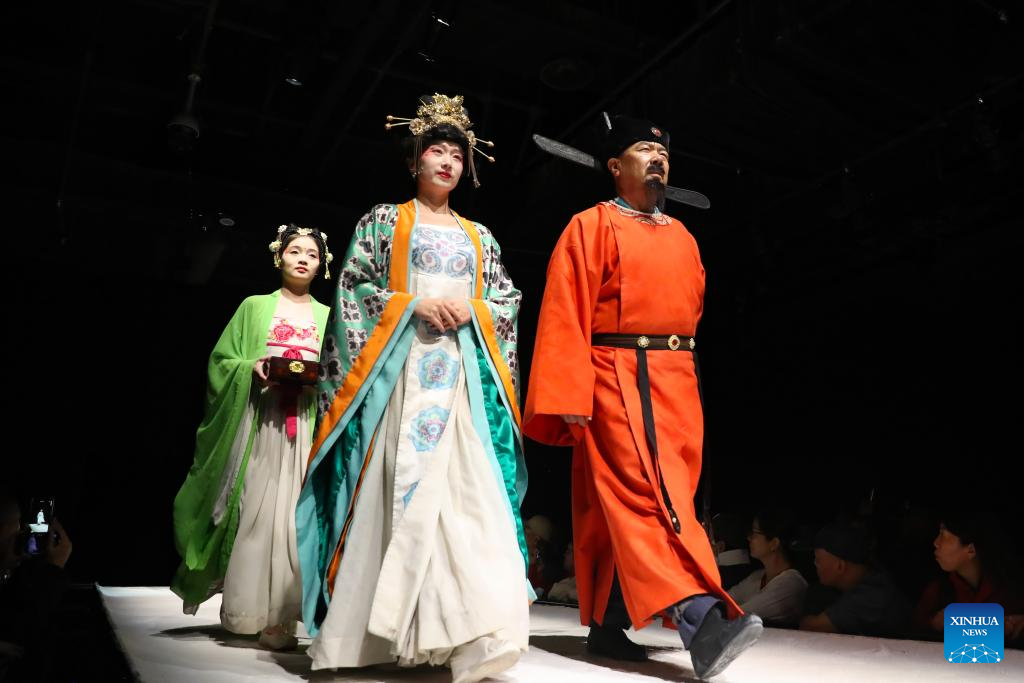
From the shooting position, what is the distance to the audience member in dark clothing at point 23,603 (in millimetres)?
1681

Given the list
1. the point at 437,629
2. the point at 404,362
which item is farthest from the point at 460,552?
the point at 404,362

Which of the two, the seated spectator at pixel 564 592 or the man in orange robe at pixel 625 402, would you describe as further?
the seated spectator at pixel 564 592

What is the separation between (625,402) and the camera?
271cm

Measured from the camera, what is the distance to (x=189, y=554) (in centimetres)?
357

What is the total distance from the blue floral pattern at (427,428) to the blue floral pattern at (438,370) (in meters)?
0.09

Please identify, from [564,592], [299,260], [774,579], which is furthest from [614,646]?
[564,592]

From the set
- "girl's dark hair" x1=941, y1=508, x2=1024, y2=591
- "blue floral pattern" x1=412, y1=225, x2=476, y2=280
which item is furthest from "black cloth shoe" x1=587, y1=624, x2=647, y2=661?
"girl's dark hair" x1=941, y1=508, x2=1024, y2=591

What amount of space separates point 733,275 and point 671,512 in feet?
15.1

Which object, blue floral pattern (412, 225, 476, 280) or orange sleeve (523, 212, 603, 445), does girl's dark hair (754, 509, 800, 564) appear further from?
blue floral pattern (412, 225, 476, 280)

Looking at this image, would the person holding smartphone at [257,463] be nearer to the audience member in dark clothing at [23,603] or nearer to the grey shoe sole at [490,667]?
the grey shoe sole at [490,667]

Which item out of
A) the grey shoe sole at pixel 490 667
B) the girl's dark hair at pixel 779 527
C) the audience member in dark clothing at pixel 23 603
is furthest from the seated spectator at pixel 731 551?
the audience member in dark clothing at pixel 23 603

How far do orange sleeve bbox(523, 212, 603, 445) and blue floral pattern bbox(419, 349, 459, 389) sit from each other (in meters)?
0.24

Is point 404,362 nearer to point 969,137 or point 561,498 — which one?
point 969,137

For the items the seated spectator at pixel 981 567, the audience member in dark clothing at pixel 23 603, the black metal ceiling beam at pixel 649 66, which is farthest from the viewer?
the black metal ceiling beam at pixel 649 66
